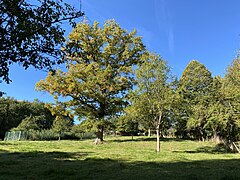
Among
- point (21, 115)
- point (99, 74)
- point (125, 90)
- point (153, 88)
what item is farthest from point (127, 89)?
point (21, 115)

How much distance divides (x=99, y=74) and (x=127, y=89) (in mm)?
4142

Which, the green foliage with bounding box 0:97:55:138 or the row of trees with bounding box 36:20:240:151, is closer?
the row of trees with bounding box 36:20:240:151

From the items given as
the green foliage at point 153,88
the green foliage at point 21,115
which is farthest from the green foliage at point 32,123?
the green foliage at point 153,88

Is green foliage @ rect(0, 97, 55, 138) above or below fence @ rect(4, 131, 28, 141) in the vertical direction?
above

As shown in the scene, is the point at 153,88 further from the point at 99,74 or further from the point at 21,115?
the point at 21,115

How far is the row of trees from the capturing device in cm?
1783

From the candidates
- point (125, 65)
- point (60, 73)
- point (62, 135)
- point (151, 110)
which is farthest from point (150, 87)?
point (62, 135)

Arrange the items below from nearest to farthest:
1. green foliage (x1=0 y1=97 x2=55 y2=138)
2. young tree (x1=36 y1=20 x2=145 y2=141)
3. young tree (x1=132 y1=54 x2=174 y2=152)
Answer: young tree (x1=132 y1=54 x2=174 y2=152) → young tree (x1=36 y1=20 x2=145 y2=141) → green foliage (x1=0 y1=97 x2=55 y2=138)

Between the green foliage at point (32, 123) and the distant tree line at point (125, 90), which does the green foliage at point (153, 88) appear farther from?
the green foliage at point (32, 123)

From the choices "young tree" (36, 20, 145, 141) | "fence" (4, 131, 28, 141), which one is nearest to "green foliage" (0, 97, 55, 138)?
"fence" (4, 131, 28, 141)

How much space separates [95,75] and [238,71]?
45.8 ft

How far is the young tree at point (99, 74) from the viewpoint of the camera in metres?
24.1

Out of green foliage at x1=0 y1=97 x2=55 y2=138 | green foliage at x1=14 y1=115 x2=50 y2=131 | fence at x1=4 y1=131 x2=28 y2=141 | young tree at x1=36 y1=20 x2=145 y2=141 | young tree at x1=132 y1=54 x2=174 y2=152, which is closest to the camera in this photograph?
young tree at x1=132 y1=54 x2=174 y2=152

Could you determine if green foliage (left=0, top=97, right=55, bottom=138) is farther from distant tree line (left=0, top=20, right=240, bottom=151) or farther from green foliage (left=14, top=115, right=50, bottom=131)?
distant tree line (left=0, top=20, right=240, bottom=151)
